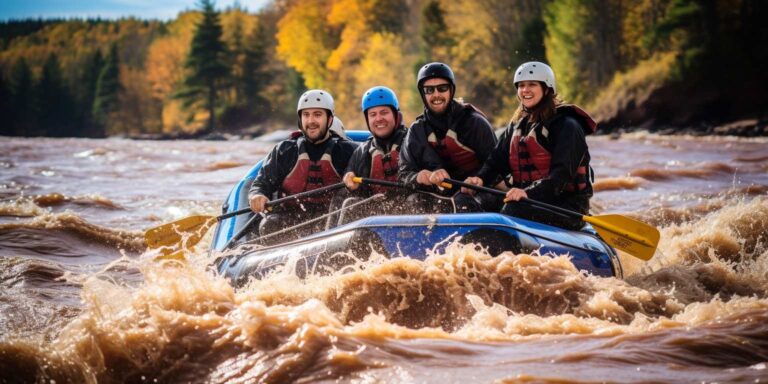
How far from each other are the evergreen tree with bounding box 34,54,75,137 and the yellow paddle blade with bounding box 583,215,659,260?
64.7 m

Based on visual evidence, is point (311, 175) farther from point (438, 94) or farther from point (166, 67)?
point (166, 67)

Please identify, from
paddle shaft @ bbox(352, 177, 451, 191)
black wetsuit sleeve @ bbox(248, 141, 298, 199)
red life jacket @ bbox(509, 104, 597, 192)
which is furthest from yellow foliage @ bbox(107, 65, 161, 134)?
red life jacket @ bbox(509, 104, 597, 192)

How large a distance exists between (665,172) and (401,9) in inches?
1154

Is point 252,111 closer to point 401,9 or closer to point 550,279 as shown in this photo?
point 401,9

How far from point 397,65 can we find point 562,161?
32.1 metres

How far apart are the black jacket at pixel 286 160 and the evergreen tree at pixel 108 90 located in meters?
58.4

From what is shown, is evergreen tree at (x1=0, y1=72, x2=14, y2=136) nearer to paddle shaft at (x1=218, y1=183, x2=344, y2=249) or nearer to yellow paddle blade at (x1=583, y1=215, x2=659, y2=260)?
paddle shaft at (x1=218, y1=183, x2=344, y2=249)

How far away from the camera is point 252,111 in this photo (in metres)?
49.9

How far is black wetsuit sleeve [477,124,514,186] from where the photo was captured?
18.6ft

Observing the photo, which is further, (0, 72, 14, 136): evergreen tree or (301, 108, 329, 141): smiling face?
(0, 72, 14, 136): evergreen tree

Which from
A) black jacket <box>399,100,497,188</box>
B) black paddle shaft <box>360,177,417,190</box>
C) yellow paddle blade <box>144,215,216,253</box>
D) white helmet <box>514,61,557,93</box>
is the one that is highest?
white helmet <box>514,61,557,93</box>

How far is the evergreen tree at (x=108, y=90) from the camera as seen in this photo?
204 ft

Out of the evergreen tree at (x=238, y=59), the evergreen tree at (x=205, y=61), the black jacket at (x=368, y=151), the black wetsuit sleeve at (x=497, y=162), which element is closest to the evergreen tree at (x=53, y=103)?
the evergreen tree at (x=205, y=61)

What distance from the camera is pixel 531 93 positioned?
5469 millimetres
